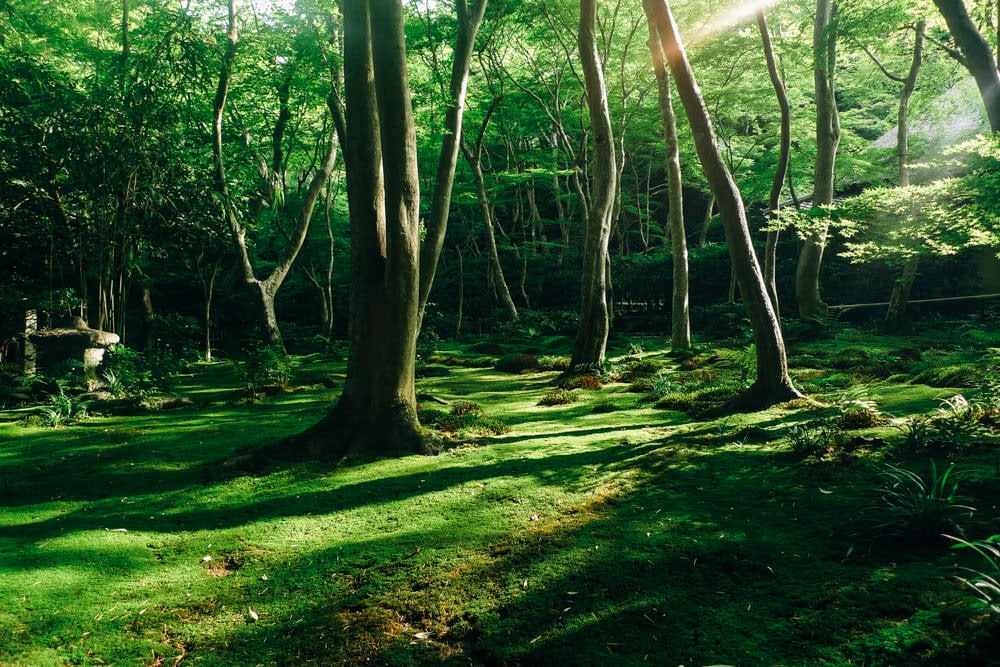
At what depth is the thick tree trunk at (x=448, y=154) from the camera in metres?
8.28

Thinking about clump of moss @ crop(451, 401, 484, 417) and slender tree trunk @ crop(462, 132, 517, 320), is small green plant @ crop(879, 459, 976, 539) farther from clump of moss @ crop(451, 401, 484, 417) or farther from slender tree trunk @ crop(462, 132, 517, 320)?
slender tree trunk @ crop(462, 132, 517, 320)

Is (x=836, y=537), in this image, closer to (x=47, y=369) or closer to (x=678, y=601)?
(x=678, y=601)

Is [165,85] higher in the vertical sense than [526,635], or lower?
higher

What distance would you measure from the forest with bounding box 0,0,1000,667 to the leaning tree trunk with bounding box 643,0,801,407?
4 cm

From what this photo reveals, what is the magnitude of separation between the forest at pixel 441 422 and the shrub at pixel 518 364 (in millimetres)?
109

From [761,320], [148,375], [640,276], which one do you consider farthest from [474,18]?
[640,276]

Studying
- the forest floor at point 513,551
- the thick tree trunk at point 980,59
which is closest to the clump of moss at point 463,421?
the forest floor at point 513,551

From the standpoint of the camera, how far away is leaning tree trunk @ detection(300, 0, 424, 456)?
18.2 ft

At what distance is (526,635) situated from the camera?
109 inches

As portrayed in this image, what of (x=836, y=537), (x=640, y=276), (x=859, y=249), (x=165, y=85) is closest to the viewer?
(x=836, y=537)

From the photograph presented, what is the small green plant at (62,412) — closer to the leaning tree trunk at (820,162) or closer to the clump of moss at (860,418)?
the clump of moss at (860,418)

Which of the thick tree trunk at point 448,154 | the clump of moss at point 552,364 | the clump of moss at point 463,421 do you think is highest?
the thick tree trunk at point 448,154

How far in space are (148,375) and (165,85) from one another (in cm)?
554

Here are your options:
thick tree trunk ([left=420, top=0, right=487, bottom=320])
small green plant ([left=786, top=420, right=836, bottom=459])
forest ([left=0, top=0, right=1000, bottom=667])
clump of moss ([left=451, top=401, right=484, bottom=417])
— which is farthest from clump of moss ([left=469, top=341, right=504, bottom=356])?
small green plant ([left=786, top=420, right=836, bottom=459])
